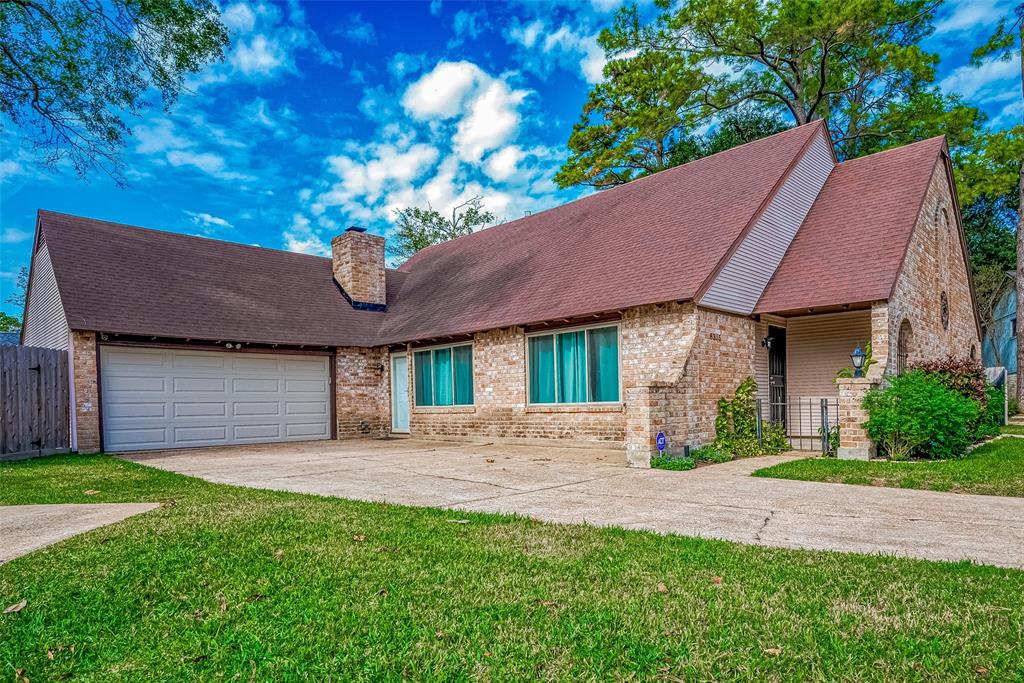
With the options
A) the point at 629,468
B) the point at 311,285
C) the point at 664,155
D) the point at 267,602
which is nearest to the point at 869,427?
the point at 629,468

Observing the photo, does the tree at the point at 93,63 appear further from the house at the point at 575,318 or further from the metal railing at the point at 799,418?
the metal railing at the point at 799,418

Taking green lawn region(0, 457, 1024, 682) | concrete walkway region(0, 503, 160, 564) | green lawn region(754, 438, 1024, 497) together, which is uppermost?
green lawn region(0, 457, 1024, 682)

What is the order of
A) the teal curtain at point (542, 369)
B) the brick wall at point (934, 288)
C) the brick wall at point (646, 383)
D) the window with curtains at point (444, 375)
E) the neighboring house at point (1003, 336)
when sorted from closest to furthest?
the brick wall at point (646, 383) → the brick wall at point (934, 288) → the teal curtain at point (542, 369) → the window with curtains at point (444, 375) → the neighboring house at point (1003, 336)

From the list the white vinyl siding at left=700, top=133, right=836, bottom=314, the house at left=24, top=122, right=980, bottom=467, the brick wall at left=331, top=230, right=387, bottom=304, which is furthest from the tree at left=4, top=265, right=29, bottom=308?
the white vinyl siding at left=700, top=133, right=836, bottom=314

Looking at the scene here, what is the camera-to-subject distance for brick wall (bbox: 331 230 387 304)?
1933 cm

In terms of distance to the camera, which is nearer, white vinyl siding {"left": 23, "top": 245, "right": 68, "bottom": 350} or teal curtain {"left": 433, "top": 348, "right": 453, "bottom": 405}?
white vinyl siding {"left": 23, "top": 245, "right": 68, "bottom": 350}

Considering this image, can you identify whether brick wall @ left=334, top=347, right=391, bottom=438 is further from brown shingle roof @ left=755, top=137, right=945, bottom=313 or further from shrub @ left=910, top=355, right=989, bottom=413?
shrub @ left=910, top=355, right=989, bottom=413

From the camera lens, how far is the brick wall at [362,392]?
17453 millimetres

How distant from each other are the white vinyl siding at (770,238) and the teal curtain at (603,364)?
81.9 inches

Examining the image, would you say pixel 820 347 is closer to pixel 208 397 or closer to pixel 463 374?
pixel 463 374

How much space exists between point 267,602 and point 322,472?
20.3 feet

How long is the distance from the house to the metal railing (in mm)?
87

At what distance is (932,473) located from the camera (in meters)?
8.07

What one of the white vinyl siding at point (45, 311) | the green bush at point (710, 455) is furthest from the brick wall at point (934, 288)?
the white vinyl siding at point (45, 311)
